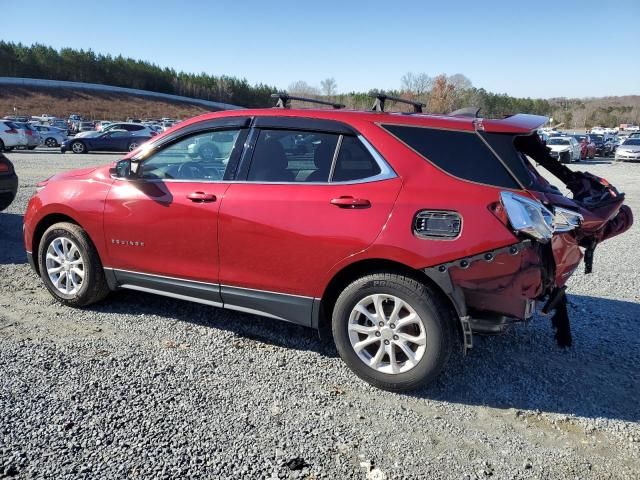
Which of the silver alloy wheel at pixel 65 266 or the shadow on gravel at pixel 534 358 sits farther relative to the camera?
the silver alloy wheel at pixel 65 266

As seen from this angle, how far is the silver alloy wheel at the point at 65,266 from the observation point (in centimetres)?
460

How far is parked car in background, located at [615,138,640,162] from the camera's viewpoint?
29.5 meters

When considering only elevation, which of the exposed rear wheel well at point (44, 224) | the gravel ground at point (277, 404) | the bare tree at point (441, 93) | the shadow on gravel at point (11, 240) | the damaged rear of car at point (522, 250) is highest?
the bare tree at point (441, 93)

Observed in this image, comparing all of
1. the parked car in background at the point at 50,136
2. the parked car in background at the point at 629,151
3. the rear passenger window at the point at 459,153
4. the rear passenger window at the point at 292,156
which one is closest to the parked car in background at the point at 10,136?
the parked car in background at the point at 50,136

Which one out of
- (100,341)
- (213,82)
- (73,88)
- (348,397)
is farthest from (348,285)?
(213,82)

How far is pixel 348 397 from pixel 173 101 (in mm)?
91292

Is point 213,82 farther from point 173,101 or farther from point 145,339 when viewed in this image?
point 145,339

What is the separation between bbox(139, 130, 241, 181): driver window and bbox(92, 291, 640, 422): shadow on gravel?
127 cm

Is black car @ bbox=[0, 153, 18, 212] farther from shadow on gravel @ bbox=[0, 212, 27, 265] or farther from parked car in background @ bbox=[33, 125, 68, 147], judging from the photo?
parked car in background @ bbox=[33, 125, 68, 147]

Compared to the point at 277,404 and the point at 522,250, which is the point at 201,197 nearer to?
the point at 277,404

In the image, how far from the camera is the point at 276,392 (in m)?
3.36

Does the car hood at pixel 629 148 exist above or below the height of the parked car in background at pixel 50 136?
above

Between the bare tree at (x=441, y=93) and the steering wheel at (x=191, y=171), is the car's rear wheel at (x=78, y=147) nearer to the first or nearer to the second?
the steering wheel at (x=191, y=171)

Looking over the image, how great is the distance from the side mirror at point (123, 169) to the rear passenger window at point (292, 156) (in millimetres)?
1146
